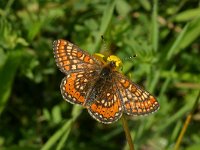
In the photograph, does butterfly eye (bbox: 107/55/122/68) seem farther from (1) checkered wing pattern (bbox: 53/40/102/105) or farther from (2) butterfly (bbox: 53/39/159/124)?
(1) checkered wing pattern (bbox: 53/40/102/105)

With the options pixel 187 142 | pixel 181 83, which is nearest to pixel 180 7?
pixel 181 83

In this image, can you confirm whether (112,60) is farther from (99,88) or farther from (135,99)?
(135,99)

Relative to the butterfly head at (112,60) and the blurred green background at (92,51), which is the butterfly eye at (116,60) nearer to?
the butterfly head at (112,60)

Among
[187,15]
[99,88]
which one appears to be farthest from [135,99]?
[187,15]

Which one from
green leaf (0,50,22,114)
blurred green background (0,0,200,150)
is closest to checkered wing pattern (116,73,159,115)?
blurred green background (0,0,200,150)

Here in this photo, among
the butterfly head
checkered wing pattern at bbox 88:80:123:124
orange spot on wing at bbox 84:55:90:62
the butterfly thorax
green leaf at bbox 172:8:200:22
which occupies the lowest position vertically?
checkered wing pattern at bbox 88:80:123:124

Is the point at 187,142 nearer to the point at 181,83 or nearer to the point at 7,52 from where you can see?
the point at 181,83
